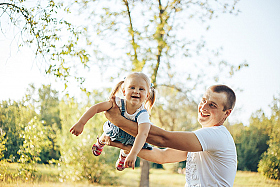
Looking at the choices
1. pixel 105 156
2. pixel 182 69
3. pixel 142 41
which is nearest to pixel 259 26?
pixel 182 69

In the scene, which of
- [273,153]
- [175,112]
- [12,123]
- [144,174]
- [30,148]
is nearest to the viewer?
[12,123]

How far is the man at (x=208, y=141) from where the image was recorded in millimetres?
1475

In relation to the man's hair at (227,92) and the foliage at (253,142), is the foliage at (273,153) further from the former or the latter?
the man's hair at (227,92)

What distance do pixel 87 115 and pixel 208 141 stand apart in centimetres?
66

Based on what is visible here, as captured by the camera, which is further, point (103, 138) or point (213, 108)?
point (103, 138)

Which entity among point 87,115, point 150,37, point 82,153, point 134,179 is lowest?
point 134,179

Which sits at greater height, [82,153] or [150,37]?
[150,37]

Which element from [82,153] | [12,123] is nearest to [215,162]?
[12,123]

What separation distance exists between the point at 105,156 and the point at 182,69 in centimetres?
249

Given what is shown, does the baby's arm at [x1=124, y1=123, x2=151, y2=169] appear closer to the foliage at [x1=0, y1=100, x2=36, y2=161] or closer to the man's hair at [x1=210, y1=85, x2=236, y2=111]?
the man's hair at [x1=210, y1=85, x2=236, y2=111]

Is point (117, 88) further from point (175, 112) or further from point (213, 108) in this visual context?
point (175, 112)

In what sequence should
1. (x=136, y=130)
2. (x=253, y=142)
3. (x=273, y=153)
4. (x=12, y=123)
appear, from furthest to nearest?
(x=253, y=142) < (x=273, y=153) < (x=12, y=123) < (x=136, y=130)

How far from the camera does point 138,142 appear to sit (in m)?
1.50

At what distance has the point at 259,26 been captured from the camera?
18.4 feet
